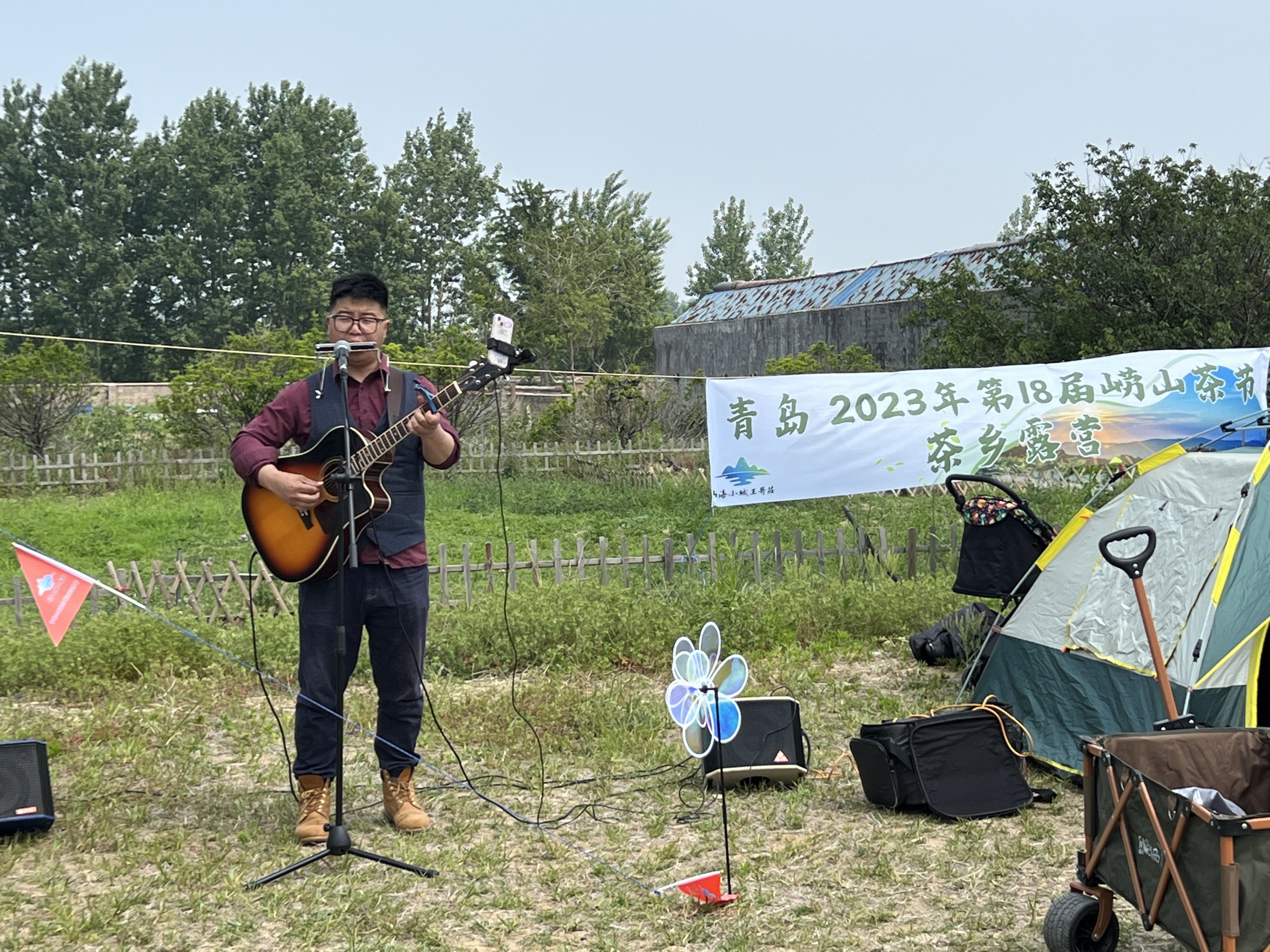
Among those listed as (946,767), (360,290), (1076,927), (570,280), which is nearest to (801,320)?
(570,280)

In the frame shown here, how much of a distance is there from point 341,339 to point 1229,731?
316 cm

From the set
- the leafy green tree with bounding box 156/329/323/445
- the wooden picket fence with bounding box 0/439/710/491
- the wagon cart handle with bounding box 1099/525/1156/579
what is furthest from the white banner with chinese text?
the leafy green tree with bounding box 156/329/323/445

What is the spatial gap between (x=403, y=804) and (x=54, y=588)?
1.51 meters

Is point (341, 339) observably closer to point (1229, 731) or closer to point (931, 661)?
point (1229, 731)

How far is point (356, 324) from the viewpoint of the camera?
4.36 m

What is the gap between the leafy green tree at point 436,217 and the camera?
45.8 metres

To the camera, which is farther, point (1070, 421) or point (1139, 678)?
point (1070, 421)

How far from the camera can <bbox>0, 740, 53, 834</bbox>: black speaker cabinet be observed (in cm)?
445

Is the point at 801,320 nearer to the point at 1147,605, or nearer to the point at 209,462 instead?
the point at 209,462

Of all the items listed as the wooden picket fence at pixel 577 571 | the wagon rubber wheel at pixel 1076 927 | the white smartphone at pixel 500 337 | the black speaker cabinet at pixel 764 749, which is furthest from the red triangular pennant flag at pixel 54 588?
the wagon rubber wheel at pixel 1076 927

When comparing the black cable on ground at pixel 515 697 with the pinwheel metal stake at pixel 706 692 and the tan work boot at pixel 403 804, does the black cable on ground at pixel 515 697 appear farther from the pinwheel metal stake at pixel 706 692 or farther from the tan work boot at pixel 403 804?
the pinwheel metal stake at pixel 706 692

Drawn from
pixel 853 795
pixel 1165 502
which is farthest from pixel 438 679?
pixel 1165 502

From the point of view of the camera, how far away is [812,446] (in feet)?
29.0

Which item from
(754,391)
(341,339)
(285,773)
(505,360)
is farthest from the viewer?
(754,391)
